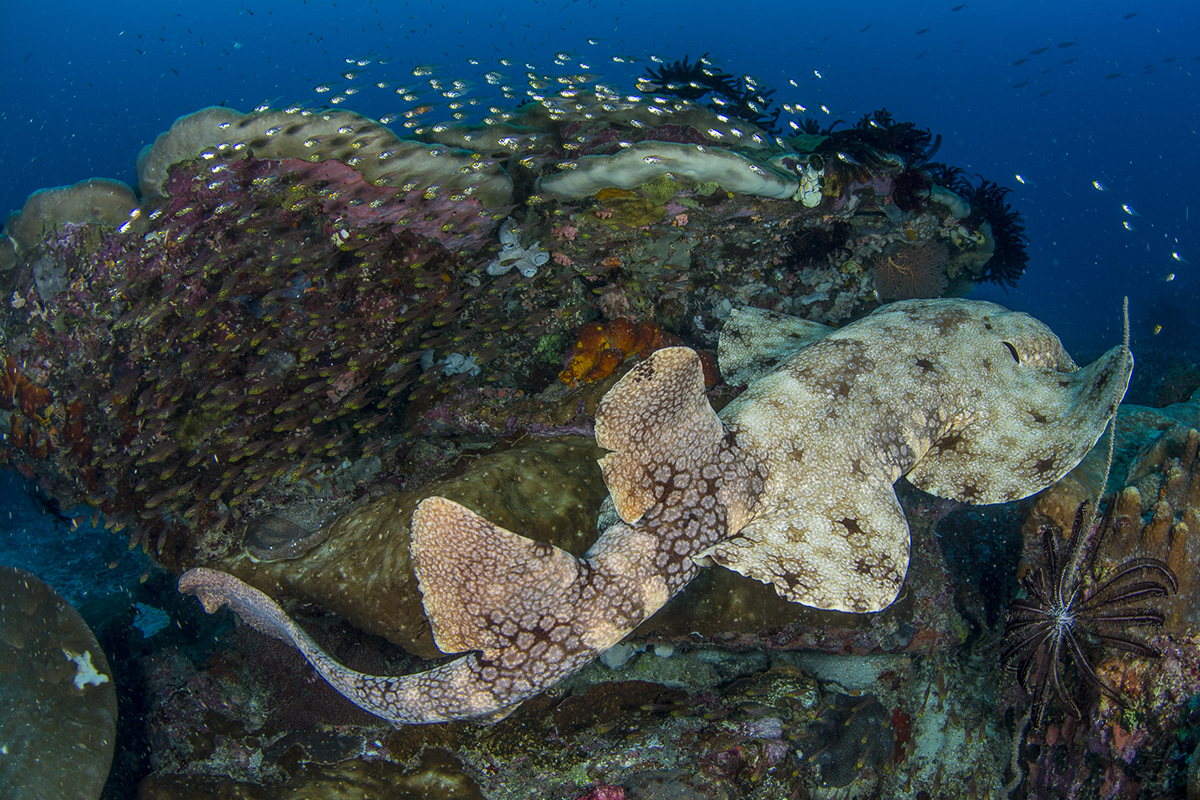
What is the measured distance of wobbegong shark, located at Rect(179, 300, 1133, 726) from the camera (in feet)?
10.3

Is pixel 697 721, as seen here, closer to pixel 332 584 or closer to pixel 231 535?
pixel 332 584

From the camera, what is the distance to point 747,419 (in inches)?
156

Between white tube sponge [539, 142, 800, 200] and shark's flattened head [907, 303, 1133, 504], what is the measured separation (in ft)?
7.88

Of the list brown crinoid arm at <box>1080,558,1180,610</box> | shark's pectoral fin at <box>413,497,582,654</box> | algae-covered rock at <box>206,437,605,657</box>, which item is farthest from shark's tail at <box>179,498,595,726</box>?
brown crinoid arm at <box>1080,558,1180,610</box>

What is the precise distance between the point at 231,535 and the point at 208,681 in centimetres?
123

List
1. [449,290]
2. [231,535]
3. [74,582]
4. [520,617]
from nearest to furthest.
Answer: [520,617], [231,535], [449,290], [74,582]

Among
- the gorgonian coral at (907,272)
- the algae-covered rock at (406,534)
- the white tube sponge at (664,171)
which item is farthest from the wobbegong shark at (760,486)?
the white tube sponge at (664,171)

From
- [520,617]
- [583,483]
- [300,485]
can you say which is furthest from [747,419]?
[300,485]

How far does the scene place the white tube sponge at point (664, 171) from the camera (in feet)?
15.2

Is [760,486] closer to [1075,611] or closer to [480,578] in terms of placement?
[480,578]

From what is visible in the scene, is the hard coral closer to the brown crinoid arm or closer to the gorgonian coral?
the gorgonian coral

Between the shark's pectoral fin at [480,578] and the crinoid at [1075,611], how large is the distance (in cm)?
349

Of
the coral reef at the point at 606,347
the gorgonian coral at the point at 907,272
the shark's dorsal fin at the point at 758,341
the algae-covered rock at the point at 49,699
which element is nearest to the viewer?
the algae-covered rock at the point at 49,699

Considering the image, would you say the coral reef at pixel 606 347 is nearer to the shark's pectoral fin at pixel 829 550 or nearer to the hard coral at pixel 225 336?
the hard coral at pixel 225 336
